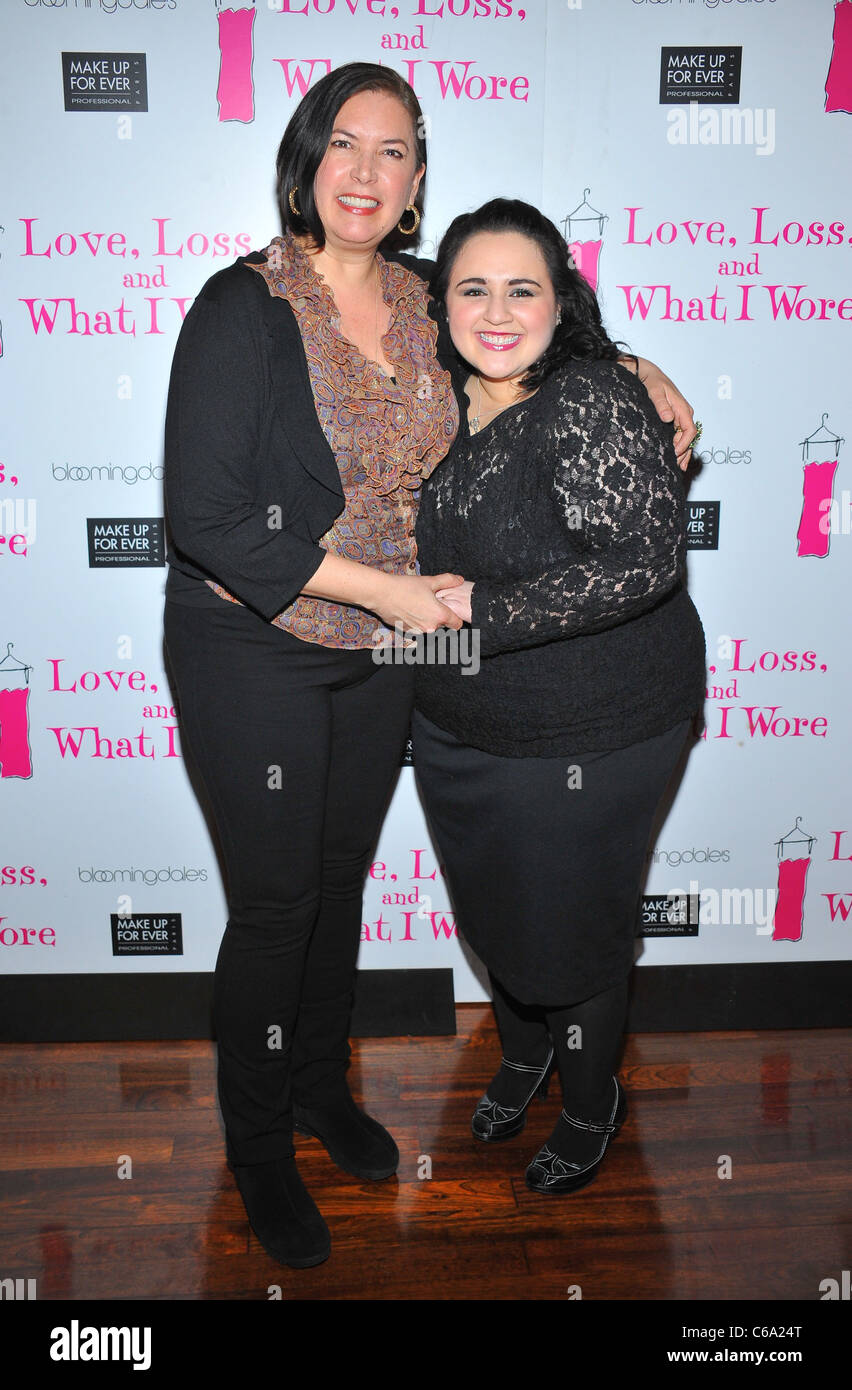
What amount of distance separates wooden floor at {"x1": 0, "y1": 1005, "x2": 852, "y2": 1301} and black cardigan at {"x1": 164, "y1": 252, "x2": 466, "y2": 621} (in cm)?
102

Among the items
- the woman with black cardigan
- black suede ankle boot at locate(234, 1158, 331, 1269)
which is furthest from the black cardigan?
black suede ankle boot at locate(234, 1158, 331, 1269)

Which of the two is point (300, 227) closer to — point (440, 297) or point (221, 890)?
point (440, 297)

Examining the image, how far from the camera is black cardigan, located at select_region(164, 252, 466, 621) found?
1.50 metres

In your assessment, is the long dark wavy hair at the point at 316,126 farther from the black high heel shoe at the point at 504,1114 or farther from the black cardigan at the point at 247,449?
the black high heel shoe at the point at 504,1114

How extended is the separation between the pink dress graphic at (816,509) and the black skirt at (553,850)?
69 centimetres

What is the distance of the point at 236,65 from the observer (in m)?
2.01

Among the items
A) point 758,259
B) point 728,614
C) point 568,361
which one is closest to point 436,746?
point 568,361

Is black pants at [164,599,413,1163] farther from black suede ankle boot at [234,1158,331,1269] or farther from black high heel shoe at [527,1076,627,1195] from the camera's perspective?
black high heel shoe at [527,1076,627,1195]

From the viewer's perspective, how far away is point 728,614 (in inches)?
89.8

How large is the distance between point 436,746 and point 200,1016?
961 millimetres

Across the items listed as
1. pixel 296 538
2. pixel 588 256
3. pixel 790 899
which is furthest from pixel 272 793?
pixel 790 899

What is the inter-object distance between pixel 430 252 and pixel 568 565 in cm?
84

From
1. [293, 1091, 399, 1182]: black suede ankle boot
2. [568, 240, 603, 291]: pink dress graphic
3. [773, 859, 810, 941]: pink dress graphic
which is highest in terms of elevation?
[568, 240, 603, 291]: pink dress graphic

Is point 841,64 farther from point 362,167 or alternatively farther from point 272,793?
point 272,793
